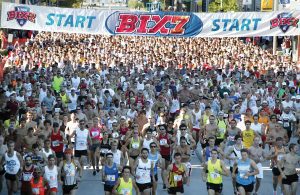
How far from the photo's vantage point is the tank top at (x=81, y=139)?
16031 millimetres

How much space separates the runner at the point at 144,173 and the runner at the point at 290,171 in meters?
2.64

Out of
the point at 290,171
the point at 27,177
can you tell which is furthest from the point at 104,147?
the point at 290,171

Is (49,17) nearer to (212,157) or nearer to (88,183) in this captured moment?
(88,183)

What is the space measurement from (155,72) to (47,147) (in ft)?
44.6

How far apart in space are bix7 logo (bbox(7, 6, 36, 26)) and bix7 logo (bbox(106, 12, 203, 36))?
2.90 m

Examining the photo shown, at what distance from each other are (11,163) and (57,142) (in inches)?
71.7

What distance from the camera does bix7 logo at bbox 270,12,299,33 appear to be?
26.9 meters

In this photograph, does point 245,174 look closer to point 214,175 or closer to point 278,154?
point 214,175

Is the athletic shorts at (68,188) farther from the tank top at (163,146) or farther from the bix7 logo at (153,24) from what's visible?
the bix7 logo at (153,24)

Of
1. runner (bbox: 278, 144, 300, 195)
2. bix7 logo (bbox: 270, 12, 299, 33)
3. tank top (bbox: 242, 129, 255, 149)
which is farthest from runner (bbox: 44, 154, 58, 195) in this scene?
bix7 logo (bbox: 270, 12, 299, 33)

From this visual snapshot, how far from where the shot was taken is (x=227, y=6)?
62.8 meters

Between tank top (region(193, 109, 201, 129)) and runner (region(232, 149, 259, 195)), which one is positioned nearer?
runner (region(232, 149, 259, 195))

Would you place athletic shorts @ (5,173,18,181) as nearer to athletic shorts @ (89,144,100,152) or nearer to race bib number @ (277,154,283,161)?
athletic shorts @ (89,144,100,152)

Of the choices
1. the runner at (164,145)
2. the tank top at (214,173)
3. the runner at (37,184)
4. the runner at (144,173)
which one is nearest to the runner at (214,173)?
the tank top at (214,173)
